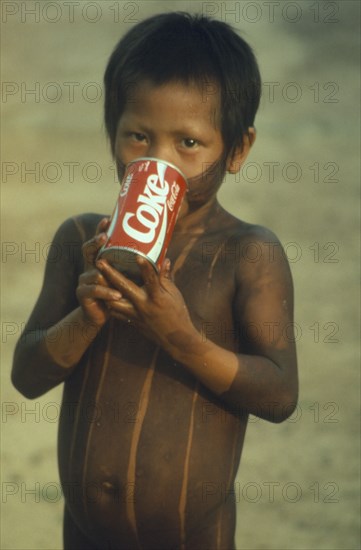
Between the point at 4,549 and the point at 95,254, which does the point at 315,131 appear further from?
the point at 95,254

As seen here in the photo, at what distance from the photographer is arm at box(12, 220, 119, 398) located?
1.67m

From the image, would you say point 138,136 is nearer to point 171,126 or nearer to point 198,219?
point 171,126

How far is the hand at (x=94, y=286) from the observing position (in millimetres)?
1561

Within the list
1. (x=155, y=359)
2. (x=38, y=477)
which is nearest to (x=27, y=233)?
(x=38, y=477)

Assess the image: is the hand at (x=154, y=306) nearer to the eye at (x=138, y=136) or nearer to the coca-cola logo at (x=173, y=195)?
the coca-cola logo at (x=173, y=195)

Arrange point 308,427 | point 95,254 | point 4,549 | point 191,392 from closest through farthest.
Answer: point 95,254 < point 191,392 < point 4,549 < point 308,427

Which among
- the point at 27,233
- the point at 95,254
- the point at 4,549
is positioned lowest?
the point at 4,549

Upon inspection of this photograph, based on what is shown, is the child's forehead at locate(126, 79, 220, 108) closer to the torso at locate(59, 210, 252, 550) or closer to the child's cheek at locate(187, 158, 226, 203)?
the child's cheek at locate(187, 158, 226, 203)

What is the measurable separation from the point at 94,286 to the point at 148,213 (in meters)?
0.13

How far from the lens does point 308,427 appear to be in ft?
10.1

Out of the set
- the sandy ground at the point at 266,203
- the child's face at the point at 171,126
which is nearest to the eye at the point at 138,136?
the child's face at the point at 171,126

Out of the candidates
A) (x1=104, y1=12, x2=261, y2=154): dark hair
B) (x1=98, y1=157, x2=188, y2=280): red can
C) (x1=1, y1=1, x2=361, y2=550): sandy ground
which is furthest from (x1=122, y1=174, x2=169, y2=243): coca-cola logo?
(x1=1, y1=1, x2=361, y2=550): sandy ground

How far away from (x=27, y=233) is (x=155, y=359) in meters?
2.31

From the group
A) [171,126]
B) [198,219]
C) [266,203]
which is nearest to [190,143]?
[171,126]
